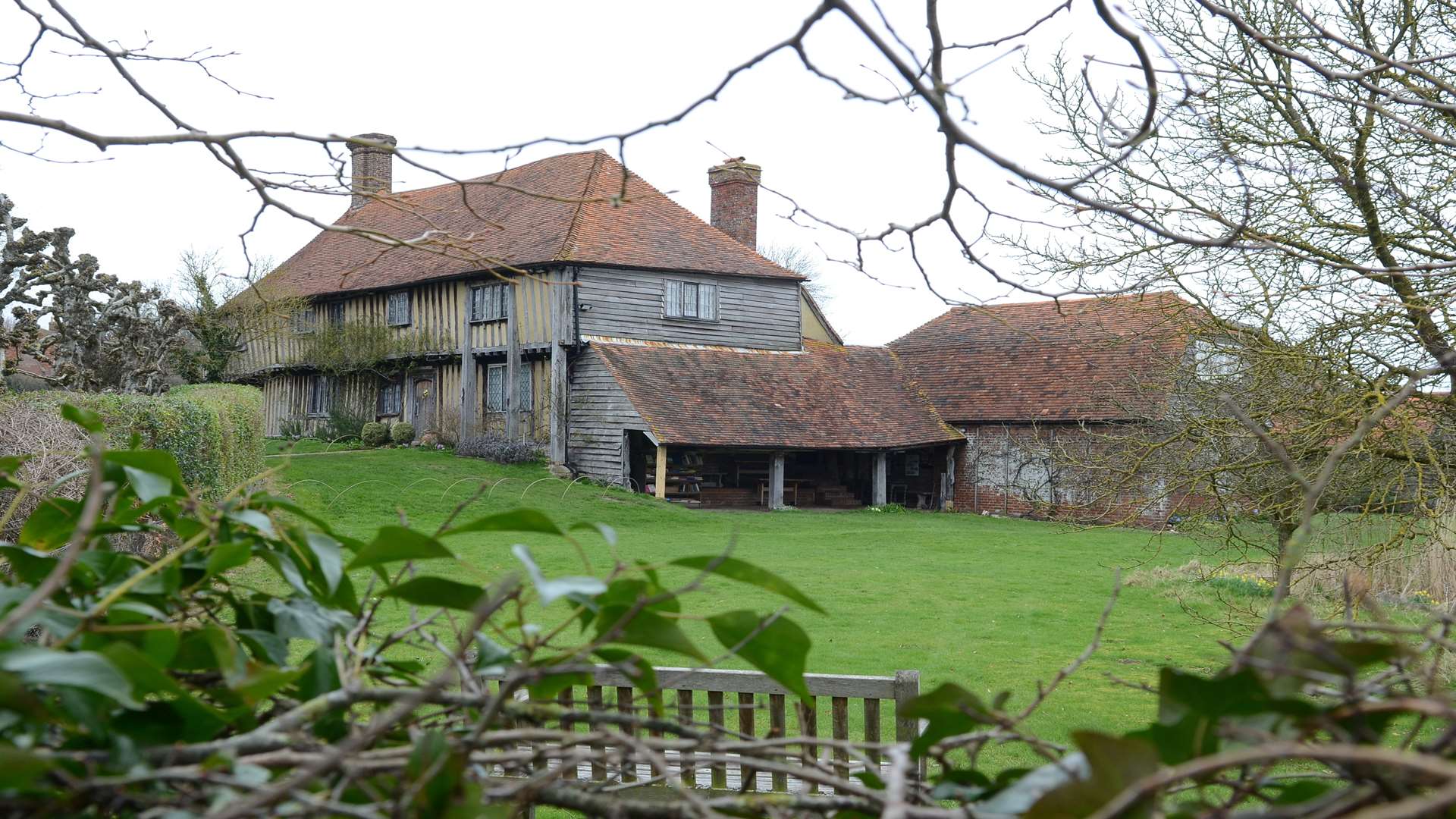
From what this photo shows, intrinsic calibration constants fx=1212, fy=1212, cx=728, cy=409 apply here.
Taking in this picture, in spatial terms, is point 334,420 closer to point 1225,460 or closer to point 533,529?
point 1225,460

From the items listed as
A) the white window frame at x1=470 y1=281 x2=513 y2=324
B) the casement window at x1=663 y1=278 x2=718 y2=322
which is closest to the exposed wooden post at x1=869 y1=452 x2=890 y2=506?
the casement window at x1=663 y1=278 x2=718 y2=322

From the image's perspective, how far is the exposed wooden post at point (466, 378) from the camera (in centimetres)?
3050

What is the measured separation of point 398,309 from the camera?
107 feet

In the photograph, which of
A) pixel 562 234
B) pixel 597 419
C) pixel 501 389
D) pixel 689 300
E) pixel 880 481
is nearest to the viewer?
pixel 597 419

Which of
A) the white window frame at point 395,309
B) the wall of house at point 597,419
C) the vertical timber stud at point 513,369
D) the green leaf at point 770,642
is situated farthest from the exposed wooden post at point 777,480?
the green leaf at point 770,642

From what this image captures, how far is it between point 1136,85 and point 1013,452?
97.5ft

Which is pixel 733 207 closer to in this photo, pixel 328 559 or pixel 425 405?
pixel 425 405

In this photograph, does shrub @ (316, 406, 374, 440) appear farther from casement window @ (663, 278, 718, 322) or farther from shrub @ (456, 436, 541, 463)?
casement window @ (663, 278, 718, 322)

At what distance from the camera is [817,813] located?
3.46ft

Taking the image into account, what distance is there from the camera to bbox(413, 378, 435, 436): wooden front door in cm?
3209

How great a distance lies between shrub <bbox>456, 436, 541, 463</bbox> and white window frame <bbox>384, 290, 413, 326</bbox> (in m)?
4.55

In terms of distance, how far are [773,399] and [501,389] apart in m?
6.82

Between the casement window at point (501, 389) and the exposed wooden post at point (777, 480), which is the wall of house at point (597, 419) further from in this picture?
the exposed wooden post at point (777, 480)

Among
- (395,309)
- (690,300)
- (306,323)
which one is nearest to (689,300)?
(690,300)
